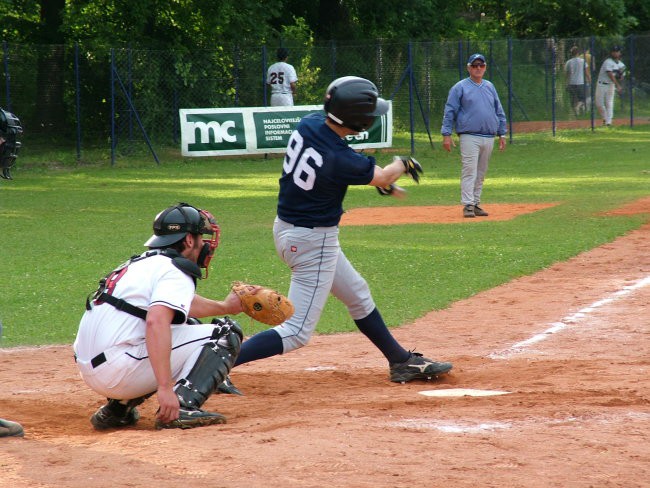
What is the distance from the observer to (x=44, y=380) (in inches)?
277

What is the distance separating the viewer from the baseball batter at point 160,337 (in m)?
5.28

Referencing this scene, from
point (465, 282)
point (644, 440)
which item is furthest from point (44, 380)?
point (465, 282)

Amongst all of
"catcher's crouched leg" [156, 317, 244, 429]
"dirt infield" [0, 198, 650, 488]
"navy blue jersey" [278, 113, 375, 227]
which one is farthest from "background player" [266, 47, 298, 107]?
"catcher's crouched leg" [156, 317, 244, 429]

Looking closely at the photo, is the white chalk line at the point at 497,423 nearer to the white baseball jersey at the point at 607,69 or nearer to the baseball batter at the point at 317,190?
the baseball batter at the point at 317,190

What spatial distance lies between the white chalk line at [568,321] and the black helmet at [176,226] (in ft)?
9.14

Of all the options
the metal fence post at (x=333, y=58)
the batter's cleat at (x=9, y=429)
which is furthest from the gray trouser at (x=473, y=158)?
the metal fence post at (x=333, y=58)

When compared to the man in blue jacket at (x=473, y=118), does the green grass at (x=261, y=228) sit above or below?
below

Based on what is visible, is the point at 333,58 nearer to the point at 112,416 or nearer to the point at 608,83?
the point at 608,83

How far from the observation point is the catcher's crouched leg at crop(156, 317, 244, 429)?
5.44 meters

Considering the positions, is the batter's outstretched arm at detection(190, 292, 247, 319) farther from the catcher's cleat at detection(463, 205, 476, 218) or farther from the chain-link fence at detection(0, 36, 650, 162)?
the chain-link fence at detection(0, 36, 650, 162)

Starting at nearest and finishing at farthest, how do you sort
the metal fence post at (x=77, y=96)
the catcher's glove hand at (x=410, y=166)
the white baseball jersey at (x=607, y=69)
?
1. the catcher's glove hand at (x=410, y=166)
2. the metal fence post at (x=77, y=96)
3. the white baseball jersey at (x=607, y=69)

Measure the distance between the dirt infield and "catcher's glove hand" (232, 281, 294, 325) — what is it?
0.53 m

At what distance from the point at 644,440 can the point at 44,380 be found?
12.9ft

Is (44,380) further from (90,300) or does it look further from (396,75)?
(396,75)
